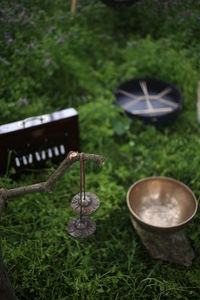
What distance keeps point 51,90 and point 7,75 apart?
2.49ft

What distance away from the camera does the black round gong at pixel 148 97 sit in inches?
222

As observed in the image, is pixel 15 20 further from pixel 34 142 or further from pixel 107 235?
pixel 107 235

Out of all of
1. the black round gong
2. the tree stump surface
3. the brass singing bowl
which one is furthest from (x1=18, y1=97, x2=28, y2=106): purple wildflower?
the tree stump surface

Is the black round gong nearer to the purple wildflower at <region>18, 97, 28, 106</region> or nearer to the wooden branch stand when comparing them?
the purple wildflower at <region>18, 97, 28, 106</region>

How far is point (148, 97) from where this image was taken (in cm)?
592

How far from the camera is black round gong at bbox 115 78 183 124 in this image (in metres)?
5.64

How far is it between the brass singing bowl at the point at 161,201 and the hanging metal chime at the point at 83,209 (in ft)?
4.09

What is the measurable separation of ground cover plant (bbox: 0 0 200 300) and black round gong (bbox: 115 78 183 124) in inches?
6.8

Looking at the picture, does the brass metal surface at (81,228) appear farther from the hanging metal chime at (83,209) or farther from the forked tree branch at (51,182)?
the forked tree branch at (51,182)

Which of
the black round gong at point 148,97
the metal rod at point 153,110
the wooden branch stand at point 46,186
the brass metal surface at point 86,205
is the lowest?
the metal rod at point 153,110

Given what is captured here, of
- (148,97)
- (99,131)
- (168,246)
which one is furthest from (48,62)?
(168,246)

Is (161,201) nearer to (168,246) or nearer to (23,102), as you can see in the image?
(168,246)

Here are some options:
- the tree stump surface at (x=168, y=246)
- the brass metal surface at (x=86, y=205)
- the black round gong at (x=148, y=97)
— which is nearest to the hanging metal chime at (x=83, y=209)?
the brass metal surface at (x=86, y=205)

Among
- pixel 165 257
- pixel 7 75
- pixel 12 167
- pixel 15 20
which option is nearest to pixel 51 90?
pixel 7 75
